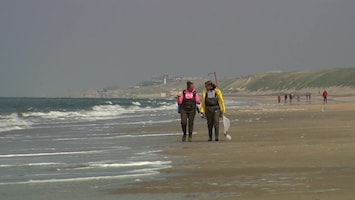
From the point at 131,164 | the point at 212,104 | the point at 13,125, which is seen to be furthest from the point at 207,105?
the point at 13,125

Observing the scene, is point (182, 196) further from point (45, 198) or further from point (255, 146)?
point (255, 146)

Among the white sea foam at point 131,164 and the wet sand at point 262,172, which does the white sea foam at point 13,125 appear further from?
the white sea foam at point 131,164

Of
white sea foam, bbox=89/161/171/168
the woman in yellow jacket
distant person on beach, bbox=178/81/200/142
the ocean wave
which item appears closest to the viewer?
white sea foam, bbox=89/161/171/168

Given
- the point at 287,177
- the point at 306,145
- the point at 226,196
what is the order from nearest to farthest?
the point at 226,196, the point at 287,177, the point at 306,145

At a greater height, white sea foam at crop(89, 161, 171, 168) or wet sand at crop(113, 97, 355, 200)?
wet sand at crop(113, 97, 355, 200)

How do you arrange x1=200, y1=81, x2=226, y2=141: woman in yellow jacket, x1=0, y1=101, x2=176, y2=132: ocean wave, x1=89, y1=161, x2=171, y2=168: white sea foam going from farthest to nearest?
x1=0, y1=101, x2=176, y2=132: ocean wave → x1=200, y1=81, x2=226, y2=141: woman in yellow jacket → x1=89, y1=161, x2=171, y2=168: white sea foam

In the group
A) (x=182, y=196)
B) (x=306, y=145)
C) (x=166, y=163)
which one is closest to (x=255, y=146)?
(x=306, y=145)

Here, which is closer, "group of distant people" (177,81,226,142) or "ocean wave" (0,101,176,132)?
"group of distant people" (177,81,226,142)

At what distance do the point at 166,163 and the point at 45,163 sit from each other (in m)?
2.13

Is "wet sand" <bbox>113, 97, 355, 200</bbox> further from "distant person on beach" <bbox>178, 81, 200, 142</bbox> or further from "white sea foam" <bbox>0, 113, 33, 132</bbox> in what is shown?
"white sea foam" <bbox>0, 113, 33, 132</bbox>

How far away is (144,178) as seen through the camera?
9.02 m

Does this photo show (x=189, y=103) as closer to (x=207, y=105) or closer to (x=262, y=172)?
(x=207, y=105)

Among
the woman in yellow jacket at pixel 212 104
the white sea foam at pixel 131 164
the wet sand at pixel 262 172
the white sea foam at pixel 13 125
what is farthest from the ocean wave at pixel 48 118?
the white sea foam at pixel 131 164

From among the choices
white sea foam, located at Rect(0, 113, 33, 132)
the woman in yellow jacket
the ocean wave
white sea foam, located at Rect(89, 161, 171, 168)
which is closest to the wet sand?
white sea foam, located at Rect(89, 161, 171, 168)
